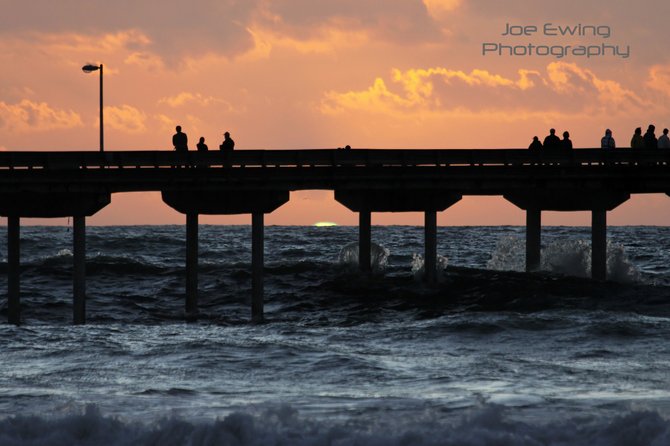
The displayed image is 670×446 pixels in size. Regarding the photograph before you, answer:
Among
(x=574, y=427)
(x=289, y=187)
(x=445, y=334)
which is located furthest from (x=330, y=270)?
(x=574, y=427)

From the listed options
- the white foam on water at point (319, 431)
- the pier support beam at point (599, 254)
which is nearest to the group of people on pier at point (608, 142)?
the pier support beam at point (599, 254)

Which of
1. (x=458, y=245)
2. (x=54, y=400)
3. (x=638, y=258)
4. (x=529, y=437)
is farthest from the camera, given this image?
(x=458, y=245)

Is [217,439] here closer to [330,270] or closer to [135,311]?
[135,311]

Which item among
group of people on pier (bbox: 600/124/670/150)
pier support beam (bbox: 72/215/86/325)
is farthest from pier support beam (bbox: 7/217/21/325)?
group of people on pier (bbox: 600/124/670/150)

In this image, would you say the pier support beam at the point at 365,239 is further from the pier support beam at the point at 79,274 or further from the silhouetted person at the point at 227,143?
the pier support beam at the point at 79,274

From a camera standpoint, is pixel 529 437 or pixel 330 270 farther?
pixel 330 270

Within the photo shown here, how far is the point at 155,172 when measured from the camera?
36.7m

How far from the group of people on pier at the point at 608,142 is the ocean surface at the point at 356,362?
14.5 ft

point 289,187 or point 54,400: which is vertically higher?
point 289,187

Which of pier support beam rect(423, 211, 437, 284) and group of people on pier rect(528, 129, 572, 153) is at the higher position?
group of people on pier rect(528, 129, 572, 153)

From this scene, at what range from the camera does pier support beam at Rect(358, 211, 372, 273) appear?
43.8m

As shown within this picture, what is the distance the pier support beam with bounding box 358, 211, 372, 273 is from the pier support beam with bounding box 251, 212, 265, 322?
6.53 metres

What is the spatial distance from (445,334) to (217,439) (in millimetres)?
12876

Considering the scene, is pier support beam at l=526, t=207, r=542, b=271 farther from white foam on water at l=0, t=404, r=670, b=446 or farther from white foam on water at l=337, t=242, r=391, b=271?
white foam on water at l=0, t=404, r=670, b=446
